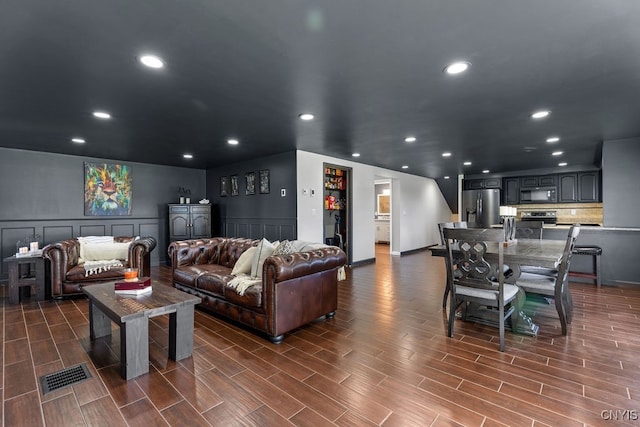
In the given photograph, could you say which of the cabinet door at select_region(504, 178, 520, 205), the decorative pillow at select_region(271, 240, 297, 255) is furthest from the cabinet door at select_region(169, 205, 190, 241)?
the cabinet door at select_region(504, 178, 520, 205)

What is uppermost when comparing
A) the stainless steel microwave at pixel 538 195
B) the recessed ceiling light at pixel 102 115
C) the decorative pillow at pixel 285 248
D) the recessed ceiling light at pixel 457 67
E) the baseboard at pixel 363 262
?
the recessed ceiling light at pixel 102 115

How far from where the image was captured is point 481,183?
8.80 metres

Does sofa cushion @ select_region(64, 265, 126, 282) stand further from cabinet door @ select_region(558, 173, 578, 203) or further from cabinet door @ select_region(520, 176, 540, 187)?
cabinet door @ select_region(558, 173, 578, 203)

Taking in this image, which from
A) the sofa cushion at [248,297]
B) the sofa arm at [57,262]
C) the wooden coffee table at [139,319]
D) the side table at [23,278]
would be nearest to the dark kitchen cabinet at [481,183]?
the sofa cushion at [248,297]

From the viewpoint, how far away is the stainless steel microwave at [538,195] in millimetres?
7660

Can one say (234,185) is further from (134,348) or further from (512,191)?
(512,191)

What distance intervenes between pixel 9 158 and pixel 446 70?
705 cm

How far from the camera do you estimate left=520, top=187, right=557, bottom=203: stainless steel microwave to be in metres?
7.66

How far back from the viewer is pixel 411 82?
262 centimetres

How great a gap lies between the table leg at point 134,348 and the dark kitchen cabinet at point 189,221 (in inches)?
190

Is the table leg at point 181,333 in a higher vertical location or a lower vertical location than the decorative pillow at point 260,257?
lower

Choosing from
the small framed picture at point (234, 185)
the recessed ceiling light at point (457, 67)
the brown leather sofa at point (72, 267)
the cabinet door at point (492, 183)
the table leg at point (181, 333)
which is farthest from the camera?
the cabinet door at point (492, 183)

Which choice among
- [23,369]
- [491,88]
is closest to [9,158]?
[23,369]

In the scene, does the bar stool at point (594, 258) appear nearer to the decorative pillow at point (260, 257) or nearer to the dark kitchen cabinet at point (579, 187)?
the dark kitchen cabinet at point (579, 187)
